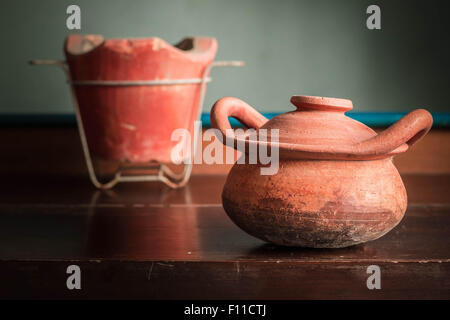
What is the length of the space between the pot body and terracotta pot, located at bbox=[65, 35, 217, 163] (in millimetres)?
826

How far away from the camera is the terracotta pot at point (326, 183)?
0.84 meters

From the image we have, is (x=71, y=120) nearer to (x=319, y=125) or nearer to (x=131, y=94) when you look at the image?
(x=131, y=94)

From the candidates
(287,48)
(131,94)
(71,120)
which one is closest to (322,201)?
(131,94)

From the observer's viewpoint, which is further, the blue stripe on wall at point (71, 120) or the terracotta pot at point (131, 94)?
Answer: the blue stripe on wall at point (71, 120)

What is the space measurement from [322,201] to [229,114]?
224 millimetres

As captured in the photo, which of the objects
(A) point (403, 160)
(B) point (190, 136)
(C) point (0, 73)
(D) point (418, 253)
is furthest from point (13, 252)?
(C) point (0, 73)

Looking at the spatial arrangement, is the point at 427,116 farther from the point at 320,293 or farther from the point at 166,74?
the point at 166,74

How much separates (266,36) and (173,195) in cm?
144

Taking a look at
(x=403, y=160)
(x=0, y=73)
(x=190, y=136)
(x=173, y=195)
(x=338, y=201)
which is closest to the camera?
(x=338, y=201)

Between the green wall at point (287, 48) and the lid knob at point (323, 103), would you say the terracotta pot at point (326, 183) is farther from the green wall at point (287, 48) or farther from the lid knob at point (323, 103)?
the green wall at point (287, 48)

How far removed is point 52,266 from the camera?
88cm

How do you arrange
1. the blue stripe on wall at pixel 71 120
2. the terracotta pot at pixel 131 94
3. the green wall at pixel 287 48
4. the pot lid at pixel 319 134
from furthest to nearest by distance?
1. the green wall at pixel 287 48
2. the blue stripe on wall at pixel 71 120
3. the terracotta pot at pixel 131 94
4. the pot lid at pixel 319 134

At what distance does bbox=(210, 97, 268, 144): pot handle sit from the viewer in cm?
92

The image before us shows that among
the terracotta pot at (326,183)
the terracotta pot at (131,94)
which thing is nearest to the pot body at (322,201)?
the terracotta pot at (326,183)
